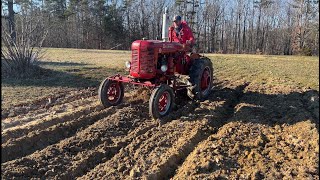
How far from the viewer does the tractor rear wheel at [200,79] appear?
7930 mm

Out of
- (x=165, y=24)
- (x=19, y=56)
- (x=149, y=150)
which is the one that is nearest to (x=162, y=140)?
(x=149, y=150)

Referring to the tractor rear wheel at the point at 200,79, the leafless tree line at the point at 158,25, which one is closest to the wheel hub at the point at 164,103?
the tractor rear wheel at the point at 200,79

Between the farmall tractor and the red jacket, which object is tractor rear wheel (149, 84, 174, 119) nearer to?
the farmall tractor

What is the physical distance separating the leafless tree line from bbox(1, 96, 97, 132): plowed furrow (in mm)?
37285

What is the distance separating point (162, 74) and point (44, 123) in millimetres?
2672

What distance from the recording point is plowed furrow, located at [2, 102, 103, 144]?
5.70 m

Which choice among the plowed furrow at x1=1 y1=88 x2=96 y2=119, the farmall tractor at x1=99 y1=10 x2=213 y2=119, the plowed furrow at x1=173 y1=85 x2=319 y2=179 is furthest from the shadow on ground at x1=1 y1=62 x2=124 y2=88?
the plowed furrow at x1=173 y1=85 x2=319 y2=179

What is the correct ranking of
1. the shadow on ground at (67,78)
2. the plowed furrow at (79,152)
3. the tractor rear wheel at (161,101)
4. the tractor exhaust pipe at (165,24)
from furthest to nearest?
1. the shadow on ground at (67,78)
2. the tractor exhaust pipe at (165,24)
3. the tractor rear wheel at (161,101)
4. the plowed furrow at (79,152)

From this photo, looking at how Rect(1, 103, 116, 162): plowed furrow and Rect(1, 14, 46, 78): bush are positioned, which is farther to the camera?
Rect(1, 14, 46, 78): bush

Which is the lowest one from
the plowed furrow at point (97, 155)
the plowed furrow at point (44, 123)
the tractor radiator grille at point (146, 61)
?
the plowed furrow at point (97, 155)

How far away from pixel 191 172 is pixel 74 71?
8777 mm

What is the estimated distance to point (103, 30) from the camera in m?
46.5

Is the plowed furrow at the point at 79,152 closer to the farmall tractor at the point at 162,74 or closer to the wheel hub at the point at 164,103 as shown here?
the wheel hub at the point at 164,103

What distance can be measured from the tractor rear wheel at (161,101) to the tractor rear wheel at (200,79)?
106 centimetres
